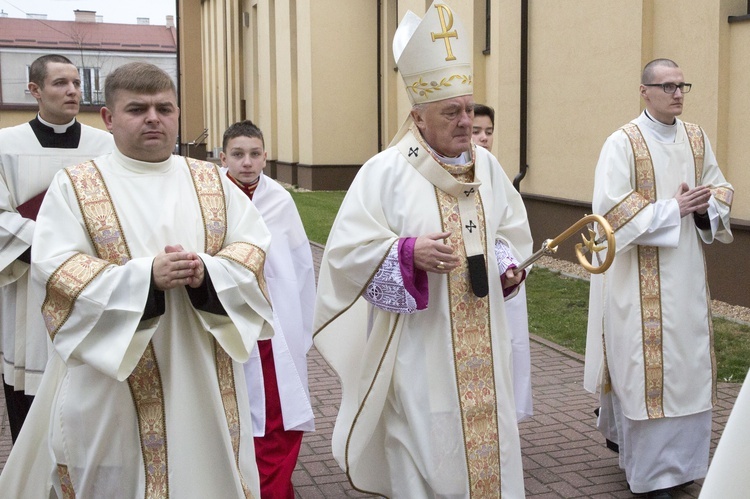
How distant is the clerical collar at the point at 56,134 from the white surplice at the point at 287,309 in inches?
40.1

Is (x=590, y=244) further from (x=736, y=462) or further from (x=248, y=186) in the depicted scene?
(x=736, y=462)

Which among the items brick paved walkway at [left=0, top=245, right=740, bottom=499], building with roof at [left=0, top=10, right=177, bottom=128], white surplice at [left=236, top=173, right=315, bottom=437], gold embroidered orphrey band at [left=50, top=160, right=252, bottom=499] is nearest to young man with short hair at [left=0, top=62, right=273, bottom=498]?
gold embroidered orphrey band at [left=50, top=160, right=252, bottom=499]

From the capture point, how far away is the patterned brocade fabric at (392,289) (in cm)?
418

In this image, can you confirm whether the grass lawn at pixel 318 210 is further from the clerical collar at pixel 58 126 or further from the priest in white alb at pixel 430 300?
the priest in white alb at pixel 430 300

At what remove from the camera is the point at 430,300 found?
172 inches

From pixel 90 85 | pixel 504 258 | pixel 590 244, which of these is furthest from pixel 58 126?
pixel 90 85

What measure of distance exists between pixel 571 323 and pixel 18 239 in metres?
6.13

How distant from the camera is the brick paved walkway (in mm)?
5551

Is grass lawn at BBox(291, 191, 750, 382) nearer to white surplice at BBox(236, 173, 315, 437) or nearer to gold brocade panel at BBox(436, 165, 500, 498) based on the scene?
white surplice at BBox(236, 173, 315, 437)

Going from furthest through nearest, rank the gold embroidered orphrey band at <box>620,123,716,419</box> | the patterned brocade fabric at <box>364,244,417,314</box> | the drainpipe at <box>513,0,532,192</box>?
the drainpipe at <box>513,0,532,192</box> < the gold embroidered orphrey band at <box>620,123,716,419</box> < the patterned brocade fabric at <box>364,244,417,314</box>

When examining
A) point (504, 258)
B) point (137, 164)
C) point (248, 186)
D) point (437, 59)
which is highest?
point (437, 59)

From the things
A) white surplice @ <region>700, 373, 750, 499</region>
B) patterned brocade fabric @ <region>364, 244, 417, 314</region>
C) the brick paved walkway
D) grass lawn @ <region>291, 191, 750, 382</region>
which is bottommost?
the brick paved walkway

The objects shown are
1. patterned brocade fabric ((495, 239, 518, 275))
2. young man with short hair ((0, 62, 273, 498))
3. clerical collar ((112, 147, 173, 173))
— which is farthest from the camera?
patterned brocade fabric ((495, 239, 518, 275))

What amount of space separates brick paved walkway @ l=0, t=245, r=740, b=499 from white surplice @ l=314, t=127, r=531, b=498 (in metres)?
1.08
